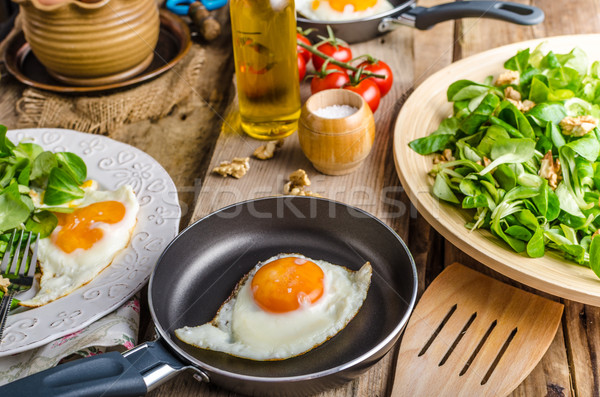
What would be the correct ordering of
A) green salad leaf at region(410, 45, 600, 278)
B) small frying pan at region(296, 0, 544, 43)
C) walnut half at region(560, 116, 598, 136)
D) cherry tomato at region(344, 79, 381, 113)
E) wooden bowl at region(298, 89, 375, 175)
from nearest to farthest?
1. green salad leaf at region(410, 45, 600, 278)
2. walnut half at region(560, 116, 598, 136)
3. wooden bowl at region(298, 89, 375, 175)
4. cherry tomato at region(344, 79, 381, 113)
5. small frying pan at region(296, 0, 544, 43)

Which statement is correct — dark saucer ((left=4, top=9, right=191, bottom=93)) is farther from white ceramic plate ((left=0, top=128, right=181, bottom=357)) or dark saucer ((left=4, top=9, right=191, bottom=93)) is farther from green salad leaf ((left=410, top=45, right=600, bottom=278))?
green salad leaf ((left=410, top=45, right=600, bottom=278))

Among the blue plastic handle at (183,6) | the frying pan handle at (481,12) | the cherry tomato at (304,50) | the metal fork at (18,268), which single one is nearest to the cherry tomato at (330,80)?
the cherry tomato at (304,50)

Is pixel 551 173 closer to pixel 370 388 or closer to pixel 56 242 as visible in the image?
pixel 370 388

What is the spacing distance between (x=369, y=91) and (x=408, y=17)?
1.61 ft

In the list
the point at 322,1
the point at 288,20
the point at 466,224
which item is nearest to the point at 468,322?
the point at 466,224

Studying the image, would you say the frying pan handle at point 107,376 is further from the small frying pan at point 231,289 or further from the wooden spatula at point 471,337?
the wooden spatula at point 471,337

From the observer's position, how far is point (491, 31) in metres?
2.18

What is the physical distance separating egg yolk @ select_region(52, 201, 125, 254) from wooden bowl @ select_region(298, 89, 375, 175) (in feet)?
1.67

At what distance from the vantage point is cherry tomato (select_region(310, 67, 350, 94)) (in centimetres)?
173

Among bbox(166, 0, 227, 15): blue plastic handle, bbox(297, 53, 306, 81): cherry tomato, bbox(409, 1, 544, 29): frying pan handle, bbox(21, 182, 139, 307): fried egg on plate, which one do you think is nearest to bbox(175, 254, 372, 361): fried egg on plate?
bbox(21, 182, 139, 307): fried egg on plate

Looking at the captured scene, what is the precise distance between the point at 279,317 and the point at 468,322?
39cm

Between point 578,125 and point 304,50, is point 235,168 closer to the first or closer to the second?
point 304,50

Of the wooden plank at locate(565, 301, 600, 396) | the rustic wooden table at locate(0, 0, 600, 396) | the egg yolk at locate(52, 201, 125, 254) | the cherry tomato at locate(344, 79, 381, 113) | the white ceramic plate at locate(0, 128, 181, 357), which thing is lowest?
the wooden plank at locate(565, 301, 600, 396)

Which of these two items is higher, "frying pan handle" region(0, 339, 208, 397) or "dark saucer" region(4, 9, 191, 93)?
"frying pan handle" region(0, 339, 208, 397)
